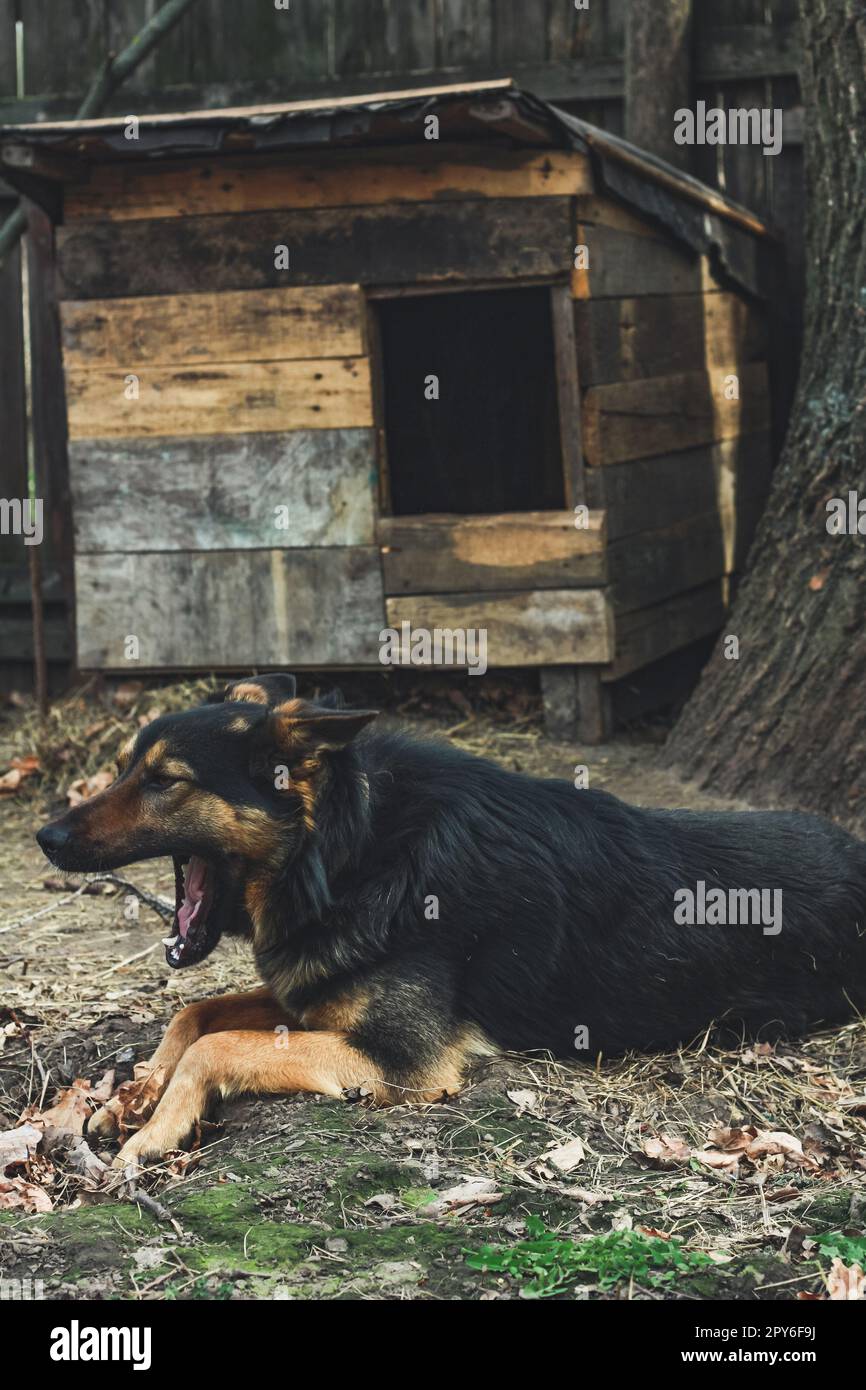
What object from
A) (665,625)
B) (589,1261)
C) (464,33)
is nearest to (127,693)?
(665,625)

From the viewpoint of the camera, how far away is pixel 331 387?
25.8ft

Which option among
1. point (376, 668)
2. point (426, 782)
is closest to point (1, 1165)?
point (426, 782)

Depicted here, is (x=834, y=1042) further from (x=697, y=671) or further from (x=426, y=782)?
(x=697, y=671)

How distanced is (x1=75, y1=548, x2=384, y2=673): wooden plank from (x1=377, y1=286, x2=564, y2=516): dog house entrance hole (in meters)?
1.89

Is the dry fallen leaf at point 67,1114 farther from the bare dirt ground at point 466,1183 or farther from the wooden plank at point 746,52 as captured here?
the wooden plank at point 746,52

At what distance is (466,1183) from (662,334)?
19.4 feet

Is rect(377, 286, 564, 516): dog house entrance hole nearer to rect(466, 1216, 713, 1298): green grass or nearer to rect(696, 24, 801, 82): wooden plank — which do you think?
rect(696, 24, 801, 82): wooden plank

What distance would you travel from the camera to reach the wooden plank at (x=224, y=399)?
25.8ft

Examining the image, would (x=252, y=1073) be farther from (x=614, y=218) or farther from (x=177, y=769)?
(x=614, y=218)

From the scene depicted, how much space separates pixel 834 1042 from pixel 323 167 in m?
5.01

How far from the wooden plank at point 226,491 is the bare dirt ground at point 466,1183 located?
10.5ft

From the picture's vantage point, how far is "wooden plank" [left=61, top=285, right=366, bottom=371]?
25.6ft

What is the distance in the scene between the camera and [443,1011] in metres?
4.30
